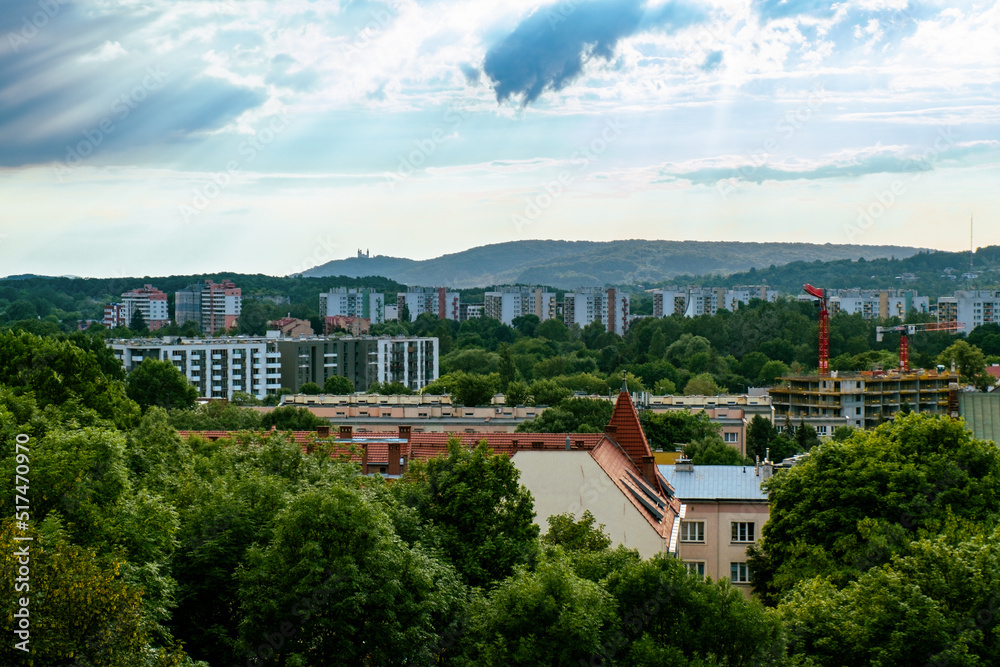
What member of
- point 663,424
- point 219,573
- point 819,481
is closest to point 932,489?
point 819,481

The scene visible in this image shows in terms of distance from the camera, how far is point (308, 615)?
21.8 meters

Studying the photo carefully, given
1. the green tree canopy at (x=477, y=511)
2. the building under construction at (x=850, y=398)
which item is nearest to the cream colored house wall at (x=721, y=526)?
the green tree canopy at (x=477, y=511)

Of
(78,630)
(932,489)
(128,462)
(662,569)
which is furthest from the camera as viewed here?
(932,489)

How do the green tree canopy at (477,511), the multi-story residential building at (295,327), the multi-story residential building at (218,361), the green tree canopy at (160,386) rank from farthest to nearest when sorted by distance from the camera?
1. the multi-story residential building at (295,327)
2. the multi-story residential building at (218,361)
3. the green tree canopy at (160,386)
4. the green tree canopy at (477,511)

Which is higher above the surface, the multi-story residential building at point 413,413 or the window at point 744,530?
the multi-story residential building at point 413,413

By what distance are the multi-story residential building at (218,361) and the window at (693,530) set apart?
85098mm

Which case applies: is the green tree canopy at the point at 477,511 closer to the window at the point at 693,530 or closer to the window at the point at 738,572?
the window at the point at 693,530

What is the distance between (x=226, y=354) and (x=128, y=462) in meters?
97.3

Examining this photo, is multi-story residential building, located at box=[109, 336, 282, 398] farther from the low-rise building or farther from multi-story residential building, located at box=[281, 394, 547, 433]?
the low-rise building

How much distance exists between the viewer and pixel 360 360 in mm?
149000

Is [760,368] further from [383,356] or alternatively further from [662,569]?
[662,569]

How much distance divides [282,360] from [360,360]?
14189mm

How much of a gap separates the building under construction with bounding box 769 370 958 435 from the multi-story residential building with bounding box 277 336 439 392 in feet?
136

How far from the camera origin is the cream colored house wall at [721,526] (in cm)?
4497
